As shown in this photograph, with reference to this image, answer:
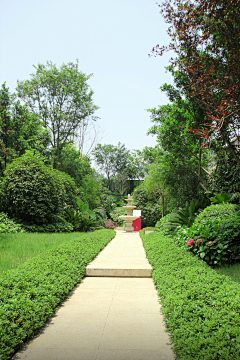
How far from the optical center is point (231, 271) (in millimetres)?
4750

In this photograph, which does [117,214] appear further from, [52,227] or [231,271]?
[231,271]

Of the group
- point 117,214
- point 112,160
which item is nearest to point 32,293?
point 117,214

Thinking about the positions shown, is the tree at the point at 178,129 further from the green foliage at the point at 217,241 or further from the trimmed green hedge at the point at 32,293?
the trimmed green hedge at the point at 32,293

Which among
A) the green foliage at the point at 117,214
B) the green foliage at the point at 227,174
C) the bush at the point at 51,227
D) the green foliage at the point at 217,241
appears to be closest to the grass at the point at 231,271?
the green foliage at the point at 217,241

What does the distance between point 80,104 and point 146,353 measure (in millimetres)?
18680

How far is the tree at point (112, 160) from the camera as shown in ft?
119

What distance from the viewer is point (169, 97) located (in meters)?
9.44

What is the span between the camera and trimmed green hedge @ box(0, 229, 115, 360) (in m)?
2.53

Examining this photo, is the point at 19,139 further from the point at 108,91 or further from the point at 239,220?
the point at 239,220

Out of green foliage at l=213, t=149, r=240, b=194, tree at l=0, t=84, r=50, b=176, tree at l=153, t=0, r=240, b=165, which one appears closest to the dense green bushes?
tree at l=153, t=0, r=240, b=165

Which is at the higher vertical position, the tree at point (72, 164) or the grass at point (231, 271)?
the tree at point (72, 164)

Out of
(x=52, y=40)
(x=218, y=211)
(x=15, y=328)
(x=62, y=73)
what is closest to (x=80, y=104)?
(x=62, y=73)

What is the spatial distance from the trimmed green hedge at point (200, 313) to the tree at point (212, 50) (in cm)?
315

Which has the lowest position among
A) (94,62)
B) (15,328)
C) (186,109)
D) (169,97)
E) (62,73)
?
(15,328)
